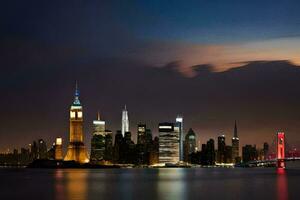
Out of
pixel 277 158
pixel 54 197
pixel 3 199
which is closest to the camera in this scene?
pixel 3 199

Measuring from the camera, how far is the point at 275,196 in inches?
2421

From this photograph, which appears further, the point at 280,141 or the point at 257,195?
the point at 280,141

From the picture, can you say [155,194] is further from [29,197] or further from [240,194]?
[29,197]

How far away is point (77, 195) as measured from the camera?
63.2m

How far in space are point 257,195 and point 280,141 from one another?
347 feet

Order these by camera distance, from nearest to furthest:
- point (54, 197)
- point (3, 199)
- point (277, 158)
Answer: point (3, 199) → point (54, 197) → point (277, 158)

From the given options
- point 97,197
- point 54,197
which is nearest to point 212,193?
point 97,197

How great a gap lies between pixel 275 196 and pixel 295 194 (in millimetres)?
3317

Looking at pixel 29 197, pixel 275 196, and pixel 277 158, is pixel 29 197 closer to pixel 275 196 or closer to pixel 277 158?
pixel 275 196

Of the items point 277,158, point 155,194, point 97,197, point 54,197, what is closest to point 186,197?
point 155,194

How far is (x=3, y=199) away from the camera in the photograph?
57.8 m

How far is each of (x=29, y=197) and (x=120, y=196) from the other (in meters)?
9.07

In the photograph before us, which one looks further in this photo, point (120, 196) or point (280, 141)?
point (280, 141)

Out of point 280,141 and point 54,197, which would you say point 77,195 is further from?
point 280,141
